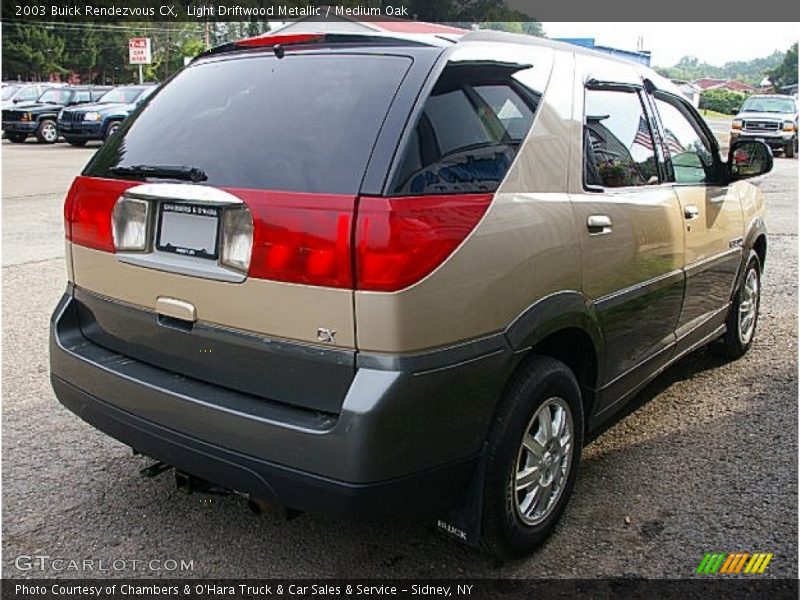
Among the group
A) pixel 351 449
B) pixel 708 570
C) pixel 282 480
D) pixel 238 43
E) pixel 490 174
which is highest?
pixel 238 43

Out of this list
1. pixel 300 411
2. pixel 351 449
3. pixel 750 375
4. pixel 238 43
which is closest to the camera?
pixel 351 449

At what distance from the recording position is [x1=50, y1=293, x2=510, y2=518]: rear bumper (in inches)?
88.8

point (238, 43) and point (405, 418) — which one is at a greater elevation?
point (238, 43)

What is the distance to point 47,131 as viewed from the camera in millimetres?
25156

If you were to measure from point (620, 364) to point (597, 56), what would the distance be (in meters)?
1.37

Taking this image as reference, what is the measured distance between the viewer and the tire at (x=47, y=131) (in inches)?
985

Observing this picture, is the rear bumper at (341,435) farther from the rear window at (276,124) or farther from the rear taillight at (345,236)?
the rear window at (276,124)

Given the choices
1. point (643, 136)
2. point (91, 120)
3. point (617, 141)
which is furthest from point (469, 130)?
point (91, 120)

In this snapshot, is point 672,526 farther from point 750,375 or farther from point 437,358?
point 750,375

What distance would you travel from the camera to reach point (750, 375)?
4977 millimetres

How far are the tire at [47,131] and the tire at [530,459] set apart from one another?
25.7 metres

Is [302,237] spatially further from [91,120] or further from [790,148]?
[790,148]

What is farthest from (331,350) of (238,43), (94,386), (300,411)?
(238,43)

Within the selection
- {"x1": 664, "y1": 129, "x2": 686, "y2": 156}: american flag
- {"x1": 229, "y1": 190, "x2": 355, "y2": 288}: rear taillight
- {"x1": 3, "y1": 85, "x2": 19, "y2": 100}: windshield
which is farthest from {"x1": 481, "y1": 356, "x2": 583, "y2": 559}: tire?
{"x1": 3, "y1": 85, "x2": 19, "y2": 100}: windshield
